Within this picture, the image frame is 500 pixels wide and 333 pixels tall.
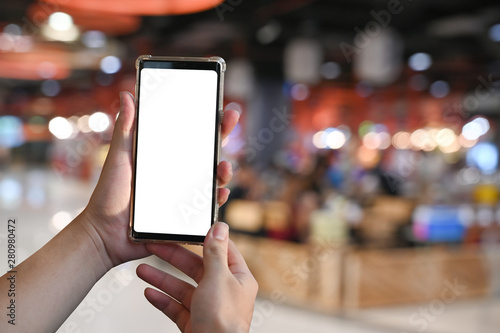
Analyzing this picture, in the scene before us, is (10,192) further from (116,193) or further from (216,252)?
(216,252)

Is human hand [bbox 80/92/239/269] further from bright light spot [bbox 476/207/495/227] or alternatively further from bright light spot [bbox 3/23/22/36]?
bright light spot [bbox 3/23/22/36]

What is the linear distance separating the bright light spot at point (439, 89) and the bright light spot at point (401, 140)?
223cm

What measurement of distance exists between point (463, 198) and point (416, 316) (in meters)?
3.56

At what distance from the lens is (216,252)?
947mm

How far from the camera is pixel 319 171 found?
19.3 ft

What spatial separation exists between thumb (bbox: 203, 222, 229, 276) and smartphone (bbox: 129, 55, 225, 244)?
159mm

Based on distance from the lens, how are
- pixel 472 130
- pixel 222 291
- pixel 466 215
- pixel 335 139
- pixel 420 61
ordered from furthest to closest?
Result: pixel 335 139 → pixel 472 130 → pixel 420 61 → pixel 466 215 → pixel 222 291

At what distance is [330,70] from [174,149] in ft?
49.3

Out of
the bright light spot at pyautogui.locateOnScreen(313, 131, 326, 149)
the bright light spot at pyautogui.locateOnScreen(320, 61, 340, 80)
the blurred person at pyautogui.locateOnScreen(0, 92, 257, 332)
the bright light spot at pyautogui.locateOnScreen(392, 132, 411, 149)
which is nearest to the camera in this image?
the blurred person at pyautogui.locateOnScreen(0, 92, 257, 332)

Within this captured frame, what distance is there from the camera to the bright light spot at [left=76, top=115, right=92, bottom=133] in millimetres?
21031

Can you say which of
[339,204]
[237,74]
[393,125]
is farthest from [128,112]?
[393,125]

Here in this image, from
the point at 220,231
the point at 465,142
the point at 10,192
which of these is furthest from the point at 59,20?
the point at 465,142

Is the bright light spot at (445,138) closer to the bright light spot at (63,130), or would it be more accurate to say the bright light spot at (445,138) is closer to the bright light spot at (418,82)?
the bright light spot at (418,82)

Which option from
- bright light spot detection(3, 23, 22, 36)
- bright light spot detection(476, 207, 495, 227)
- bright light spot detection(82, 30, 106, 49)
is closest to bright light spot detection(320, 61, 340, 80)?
bright light spot detection(82, 30, 106, 49)
